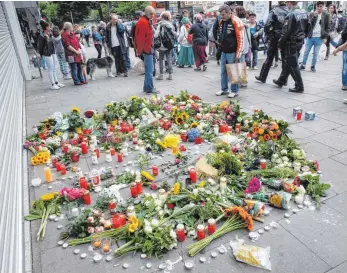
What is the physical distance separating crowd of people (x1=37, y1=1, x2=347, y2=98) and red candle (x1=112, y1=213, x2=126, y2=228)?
4.59 meters

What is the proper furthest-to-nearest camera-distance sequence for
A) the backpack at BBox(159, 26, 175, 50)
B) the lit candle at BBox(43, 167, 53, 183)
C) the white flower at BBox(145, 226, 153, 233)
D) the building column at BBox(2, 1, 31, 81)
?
the building column at BBox(2, 1, 31, 81)
the backpack at BBox(159, 26, 175, 50)
the lit candle at BBox(43, 167, 53, 183)
the white flower at BBox(145, 226, 153, 233)

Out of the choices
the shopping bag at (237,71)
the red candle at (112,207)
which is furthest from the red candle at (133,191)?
the shopping bag at (237,71)

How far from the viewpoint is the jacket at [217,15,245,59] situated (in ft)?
19.7

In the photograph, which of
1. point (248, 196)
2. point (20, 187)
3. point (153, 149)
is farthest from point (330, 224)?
point (20, 187)

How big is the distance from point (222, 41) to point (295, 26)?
1.61m

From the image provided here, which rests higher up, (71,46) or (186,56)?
(71,46)

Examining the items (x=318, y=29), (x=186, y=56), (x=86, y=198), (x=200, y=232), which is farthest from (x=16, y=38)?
(x=200, y=232)

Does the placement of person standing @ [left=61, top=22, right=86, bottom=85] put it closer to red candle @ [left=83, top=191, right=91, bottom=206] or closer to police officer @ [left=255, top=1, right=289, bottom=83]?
police officer @ [left=255, top=1, right=289, bottom=83]

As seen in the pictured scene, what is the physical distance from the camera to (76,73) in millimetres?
9156

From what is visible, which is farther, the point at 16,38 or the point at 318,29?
the point at 16,38

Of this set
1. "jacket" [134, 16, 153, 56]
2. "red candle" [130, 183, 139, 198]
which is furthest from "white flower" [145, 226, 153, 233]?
"jacket" [134, 16, 153, 56]

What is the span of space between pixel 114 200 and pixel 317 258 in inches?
76.9

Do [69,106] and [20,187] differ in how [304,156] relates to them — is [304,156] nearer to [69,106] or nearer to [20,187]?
[20,187]

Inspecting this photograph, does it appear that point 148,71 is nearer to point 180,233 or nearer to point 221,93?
point 221,93
